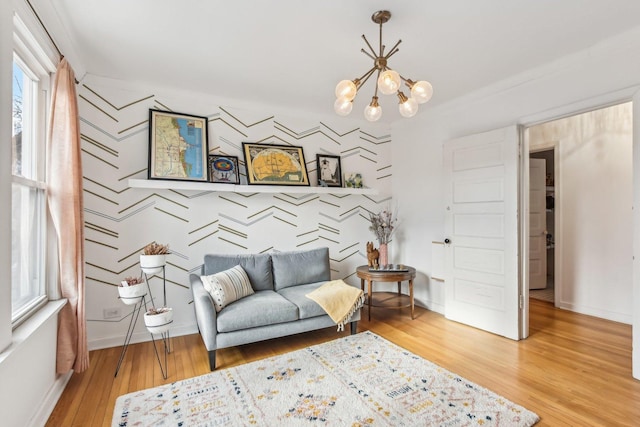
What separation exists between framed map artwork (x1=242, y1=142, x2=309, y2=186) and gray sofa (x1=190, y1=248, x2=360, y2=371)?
88 cm

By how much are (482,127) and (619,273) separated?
231cm

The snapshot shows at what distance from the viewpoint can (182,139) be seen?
3.37 m

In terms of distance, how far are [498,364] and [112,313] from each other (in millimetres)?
3498

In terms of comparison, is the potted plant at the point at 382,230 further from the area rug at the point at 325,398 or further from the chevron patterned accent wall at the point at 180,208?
the area rug at the point at 325,398

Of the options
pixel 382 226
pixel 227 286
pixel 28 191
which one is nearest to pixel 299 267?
pixel 227 286

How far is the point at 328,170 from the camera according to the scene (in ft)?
13.9

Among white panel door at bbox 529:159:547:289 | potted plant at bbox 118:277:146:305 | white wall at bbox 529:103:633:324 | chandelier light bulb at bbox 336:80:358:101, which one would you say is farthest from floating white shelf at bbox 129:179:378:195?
white panel door at bbox 529:159:547:289

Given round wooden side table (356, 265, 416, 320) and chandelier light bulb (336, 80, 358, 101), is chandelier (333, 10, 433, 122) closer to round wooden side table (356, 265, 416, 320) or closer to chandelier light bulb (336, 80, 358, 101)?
chandelier light bulb (336, 80, 358, 101)

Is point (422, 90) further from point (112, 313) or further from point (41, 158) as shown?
point (112, 313)

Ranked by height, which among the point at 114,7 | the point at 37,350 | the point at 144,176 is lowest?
the point at 37,350

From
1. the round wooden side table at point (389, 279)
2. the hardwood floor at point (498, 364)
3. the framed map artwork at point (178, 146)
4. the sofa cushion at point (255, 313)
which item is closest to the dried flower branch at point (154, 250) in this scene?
the sofa cushion at point (255, 313)

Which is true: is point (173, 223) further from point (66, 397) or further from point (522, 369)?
point (522, 369)

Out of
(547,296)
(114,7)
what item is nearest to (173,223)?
(114,7)

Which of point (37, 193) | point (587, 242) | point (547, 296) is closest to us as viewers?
point (37, 193)
